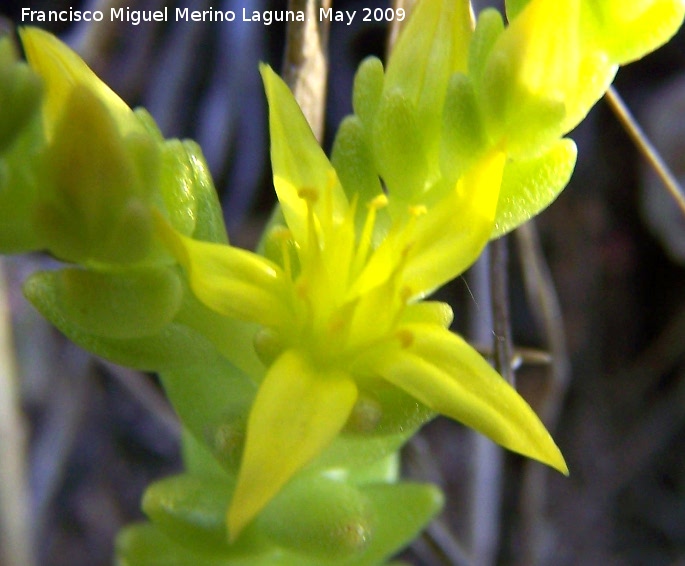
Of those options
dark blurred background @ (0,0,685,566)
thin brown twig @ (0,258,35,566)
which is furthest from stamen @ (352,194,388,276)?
dark blurred background @ (0,0,685,566)

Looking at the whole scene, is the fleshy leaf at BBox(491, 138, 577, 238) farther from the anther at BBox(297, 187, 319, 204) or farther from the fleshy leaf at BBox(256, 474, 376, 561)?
the fleshy leaf at BBox(256, 474, 376, 561)

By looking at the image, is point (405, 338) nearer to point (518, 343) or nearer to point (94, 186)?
point (94, 186)

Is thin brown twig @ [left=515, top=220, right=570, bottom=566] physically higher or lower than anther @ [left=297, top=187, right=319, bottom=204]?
lower

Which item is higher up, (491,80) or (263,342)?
(491,80)

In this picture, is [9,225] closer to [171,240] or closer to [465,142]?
[171,240]

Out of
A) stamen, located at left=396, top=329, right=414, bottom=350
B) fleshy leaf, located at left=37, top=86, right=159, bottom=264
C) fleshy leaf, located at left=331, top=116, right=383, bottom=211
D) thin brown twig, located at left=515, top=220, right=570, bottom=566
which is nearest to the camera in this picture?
fleshy leaf, located at left=37, top=86, right=159, bottom=264

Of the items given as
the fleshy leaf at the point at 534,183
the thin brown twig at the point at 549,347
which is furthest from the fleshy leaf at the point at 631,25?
the thin brown twig at the point at 549,347

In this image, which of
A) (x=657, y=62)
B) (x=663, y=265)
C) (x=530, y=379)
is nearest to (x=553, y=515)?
(x=530, y=379)
